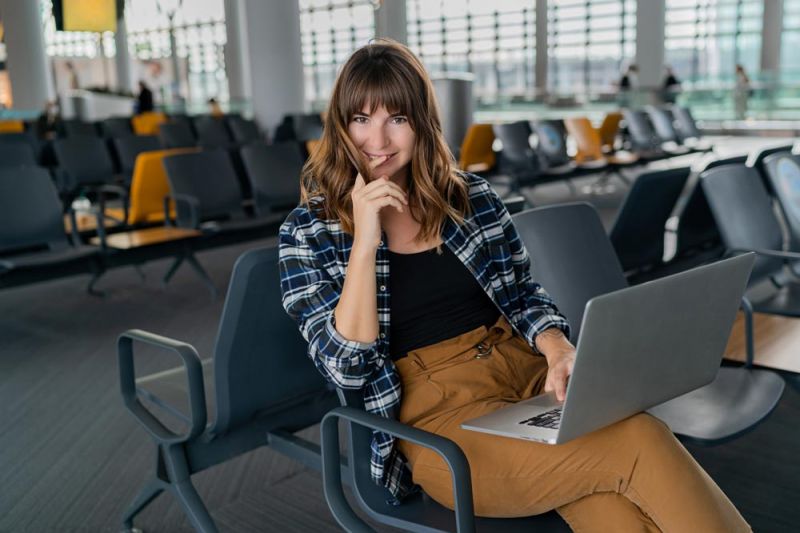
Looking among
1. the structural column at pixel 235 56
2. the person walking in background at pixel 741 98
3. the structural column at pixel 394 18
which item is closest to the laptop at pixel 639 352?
the person walking in background at pixel 741 98

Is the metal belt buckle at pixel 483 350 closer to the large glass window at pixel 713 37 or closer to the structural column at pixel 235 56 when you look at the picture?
the large glass window at pixel 713 37

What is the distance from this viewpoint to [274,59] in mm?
11211

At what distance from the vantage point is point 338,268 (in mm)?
1675

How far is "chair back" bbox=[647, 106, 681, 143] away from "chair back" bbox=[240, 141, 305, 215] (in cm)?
589

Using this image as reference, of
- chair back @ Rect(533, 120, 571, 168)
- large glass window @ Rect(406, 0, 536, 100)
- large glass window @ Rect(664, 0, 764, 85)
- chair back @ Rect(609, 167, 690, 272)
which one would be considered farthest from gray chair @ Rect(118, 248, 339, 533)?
large glass window @ Rect(406, 0, 536, 100)

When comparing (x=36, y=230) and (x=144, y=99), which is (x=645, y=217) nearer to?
(x=36, y=230)

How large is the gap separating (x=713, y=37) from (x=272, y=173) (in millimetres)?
19512

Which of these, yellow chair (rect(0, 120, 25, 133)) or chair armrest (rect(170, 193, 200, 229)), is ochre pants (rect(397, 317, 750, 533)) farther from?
yellow chair (rect(0, 120, 25, 133))

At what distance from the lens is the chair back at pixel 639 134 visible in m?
10.1

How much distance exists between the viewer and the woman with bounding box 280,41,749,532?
1403mm

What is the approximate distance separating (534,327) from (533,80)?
2261 cm

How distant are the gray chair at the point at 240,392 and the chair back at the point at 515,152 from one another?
6105mm

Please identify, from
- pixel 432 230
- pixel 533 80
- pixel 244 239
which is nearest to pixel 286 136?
pixel 244 239

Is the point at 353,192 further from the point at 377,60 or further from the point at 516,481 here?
the point at 516,481
